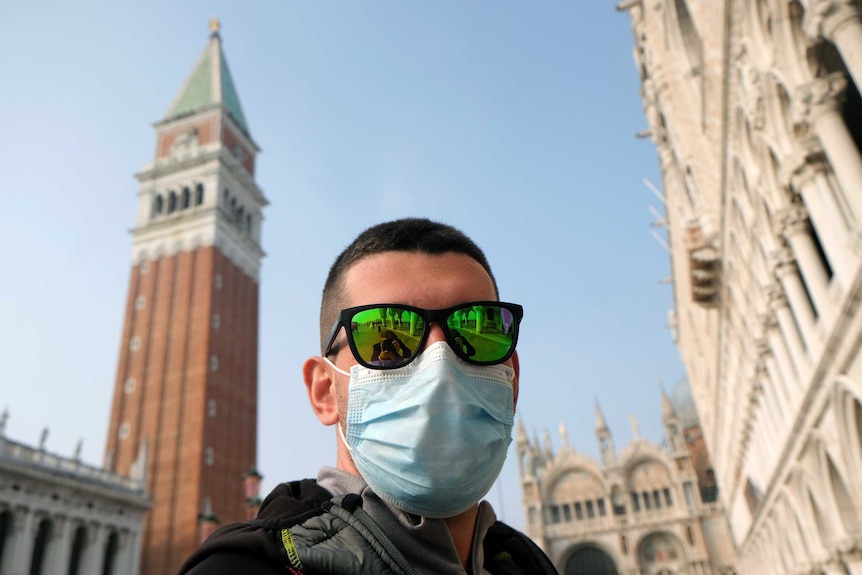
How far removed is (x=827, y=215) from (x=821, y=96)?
153 cm

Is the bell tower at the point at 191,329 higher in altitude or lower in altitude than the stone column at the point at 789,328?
higher

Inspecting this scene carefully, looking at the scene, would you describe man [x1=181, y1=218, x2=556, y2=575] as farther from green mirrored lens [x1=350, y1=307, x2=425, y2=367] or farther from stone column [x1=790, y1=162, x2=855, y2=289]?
stone column [x1=790, y1=162, x2=855, y2=289]

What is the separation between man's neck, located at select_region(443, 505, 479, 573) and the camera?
1943 millimetres

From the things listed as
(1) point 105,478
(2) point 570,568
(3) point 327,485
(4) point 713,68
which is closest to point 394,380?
(3) point 327,485

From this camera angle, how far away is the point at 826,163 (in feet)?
27.2

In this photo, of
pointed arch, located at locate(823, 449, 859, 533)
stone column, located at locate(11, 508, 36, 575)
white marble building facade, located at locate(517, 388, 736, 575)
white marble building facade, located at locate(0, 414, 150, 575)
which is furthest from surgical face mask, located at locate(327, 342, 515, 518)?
white marble building facade, located at locate(517, 388, 736, 575)

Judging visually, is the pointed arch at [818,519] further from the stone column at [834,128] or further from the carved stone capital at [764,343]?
the stone column at [834,128]

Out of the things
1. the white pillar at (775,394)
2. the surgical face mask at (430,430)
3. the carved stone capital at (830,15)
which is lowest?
the surgical face mask at (430,430)

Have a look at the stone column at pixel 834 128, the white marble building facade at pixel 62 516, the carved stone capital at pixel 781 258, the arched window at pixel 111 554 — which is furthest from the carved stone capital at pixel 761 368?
the arched window at pixel 111 554

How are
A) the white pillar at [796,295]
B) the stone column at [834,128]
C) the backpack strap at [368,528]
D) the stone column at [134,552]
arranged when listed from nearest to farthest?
the backpack strap at [368,528], the stone column at [834,128], the white pillar at [796,295], the stone column at [134,552]

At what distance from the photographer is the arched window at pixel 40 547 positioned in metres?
23.9

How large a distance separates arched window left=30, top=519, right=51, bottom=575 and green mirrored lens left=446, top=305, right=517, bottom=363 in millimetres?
27861

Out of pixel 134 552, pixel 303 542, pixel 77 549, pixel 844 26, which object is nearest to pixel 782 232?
pixel 844 26

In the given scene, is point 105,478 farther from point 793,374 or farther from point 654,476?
point 654,476
